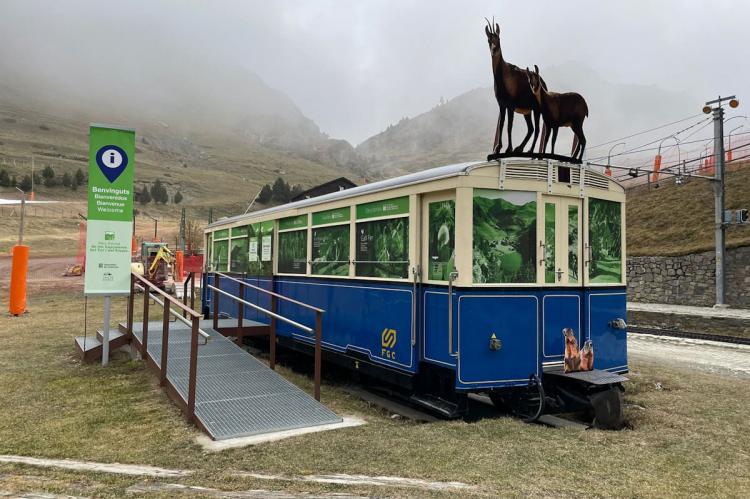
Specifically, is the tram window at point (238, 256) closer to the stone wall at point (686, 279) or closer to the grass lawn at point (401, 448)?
the grass lawn at point (401, 448)

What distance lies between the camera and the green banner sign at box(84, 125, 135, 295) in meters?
8.17

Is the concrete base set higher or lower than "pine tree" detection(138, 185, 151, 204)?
lower

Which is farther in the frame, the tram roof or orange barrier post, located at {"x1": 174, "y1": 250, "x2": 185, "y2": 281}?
orange barrier post, located at {"x1": 174, "y1": 250, "x2": 185, "y2": 281}

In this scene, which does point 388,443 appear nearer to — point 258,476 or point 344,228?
point 258,476

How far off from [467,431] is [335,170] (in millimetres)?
167527

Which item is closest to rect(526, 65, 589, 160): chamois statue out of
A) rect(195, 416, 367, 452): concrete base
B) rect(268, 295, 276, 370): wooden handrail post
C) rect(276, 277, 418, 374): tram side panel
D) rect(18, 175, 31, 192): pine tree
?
rect(276, 277, 418, 374): tram side panel

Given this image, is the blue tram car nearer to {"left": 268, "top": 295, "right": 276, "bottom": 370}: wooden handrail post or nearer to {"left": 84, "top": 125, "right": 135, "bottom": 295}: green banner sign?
{"left": 268, "top": 295, "right": 276, "bottom": 370}: wooden handrail post

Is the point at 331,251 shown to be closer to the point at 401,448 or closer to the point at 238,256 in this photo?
the point at 401,448

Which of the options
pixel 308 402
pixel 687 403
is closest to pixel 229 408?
pixel 308 402

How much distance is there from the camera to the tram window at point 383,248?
667cm

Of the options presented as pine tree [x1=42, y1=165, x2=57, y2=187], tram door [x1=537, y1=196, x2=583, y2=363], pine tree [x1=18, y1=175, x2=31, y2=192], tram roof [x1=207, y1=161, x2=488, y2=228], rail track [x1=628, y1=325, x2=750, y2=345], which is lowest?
rail track [x1=628, y1=325, x2=750, y2=345]

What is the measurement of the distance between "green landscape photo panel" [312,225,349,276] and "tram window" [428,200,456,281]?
1.75 m

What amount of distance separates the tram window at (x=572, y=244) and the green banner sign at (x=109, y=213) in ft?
19.9

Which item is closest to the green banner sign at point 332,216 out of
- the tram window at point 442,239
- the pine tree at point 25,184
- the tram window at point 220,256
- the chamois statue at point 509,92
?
the tram window at point 442,239
